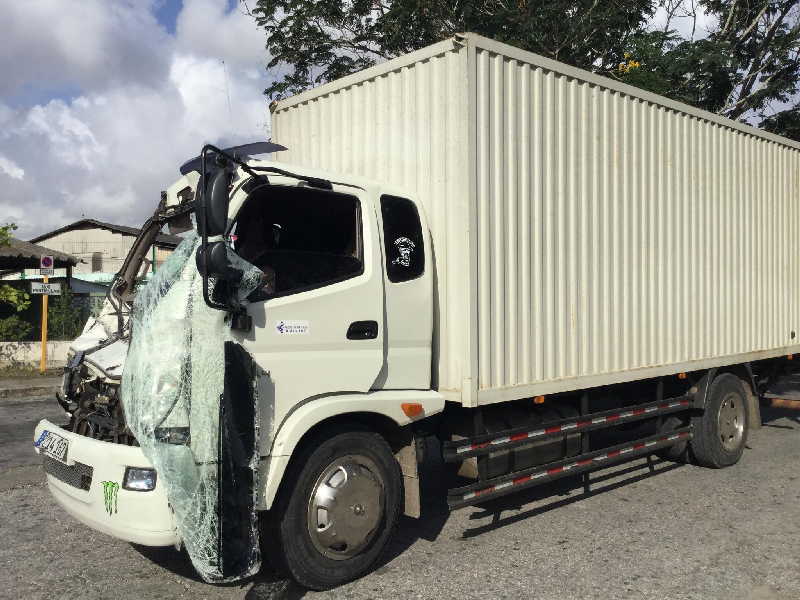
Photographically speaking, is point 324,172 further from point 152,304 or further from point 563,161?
point 563,161

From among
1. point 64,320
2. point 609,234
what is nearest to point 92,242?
point 64,320

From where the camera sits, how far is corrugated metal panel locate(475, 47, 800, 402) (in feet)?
15.7

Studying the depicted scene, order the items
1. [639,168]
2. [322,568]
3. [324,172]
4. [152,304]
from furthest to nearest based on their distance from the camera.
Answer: [639,168] < [324,172] < [322,568] < [152,304]

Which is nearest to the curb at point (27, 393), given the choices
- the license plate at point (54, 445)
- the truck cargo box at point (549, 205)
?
the truck cargo box at point (549, 205)

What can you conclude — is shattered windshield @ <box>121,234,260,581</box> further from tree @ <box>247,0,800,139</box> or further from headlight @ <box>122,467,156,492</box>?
tree @ <box>247,0,800,139</box>

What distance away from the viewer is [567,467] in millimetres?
5426

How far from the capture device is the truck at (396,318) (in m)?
3.52

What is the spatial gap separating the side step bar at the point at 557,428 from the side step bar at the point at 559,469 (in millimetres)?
211

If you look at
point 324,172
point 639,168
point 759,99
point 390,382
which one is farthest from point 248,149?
point 759,99

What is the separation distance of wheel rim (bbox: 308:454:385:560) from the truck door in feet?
1.56

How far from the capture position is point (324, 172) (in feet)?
14.2

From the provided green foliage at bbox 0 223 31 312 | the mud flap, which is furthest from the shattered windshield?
green foliage at bbox 0 223 31 312

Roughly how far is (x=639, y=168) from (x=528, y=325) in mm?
1986

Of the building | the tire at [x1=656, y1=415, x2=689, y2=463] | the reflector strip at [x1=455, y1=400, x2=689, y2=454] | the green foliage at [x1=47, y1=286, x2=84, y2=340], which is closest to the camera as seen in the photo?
the reflector strip at [x1=455, y1=400, x2=689, y2=454]
